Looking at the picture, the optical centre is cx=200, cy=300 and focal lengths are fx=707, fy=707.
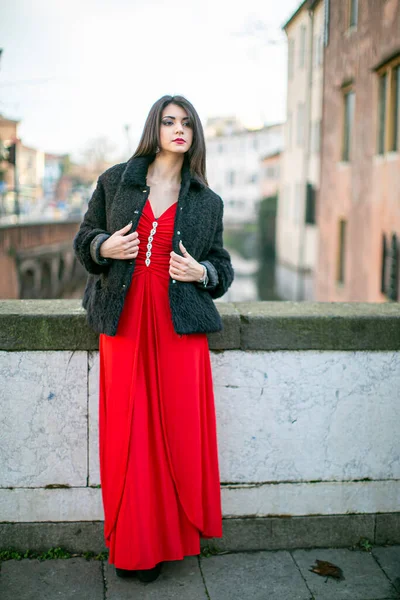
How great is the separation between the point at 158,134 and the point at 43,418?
1.42 metres

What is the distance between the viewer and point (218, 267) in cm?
313

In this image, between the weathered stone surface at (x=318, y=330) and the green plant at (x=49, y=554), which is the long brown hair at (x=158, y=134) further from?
the green plant at (x=49, y=554)

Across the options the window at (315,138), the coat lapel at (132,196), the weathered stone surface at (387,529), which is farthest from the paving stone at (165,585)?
the window at (315,138)

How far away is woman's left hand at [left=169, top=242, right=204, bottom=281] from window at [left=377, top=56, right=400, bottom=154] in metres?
11.4

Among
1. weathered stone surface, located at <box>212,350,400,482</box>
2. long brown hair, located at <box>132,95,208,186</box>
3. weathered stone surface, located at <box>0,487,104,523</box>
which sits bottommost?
weathered stone surface, located at <box>0,487,104,523</box>

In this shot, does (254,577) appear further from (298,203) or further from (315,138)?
(298,203)

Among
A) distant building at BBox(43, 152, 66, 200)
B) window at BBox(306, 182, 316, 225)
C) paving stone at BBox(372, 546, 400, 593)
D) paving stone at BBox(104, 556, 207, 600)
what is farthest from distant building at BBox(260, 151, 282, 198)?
paving stone at BBox(104, 556, 207, 600)

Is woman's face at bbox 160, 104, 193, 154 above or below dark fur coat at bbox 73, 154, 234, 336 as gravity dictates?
above

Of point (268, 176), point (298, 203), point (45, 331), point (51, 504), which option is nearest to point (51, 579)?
point (51, 504)

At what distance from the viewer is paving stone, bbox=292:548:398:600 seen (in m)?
3.00

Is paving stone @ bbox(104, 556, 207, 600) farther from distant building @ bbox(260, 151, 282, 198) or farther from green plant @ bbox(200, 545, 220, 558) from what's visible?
distant building @ bbox(260, 151, 282, 198)

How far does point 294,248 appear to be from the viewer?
30562 millimetres

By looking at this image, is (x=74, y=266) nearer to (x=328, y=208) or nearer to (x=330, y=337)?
(x=328, y=208)

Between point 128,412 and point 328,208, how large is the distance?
16.3m
